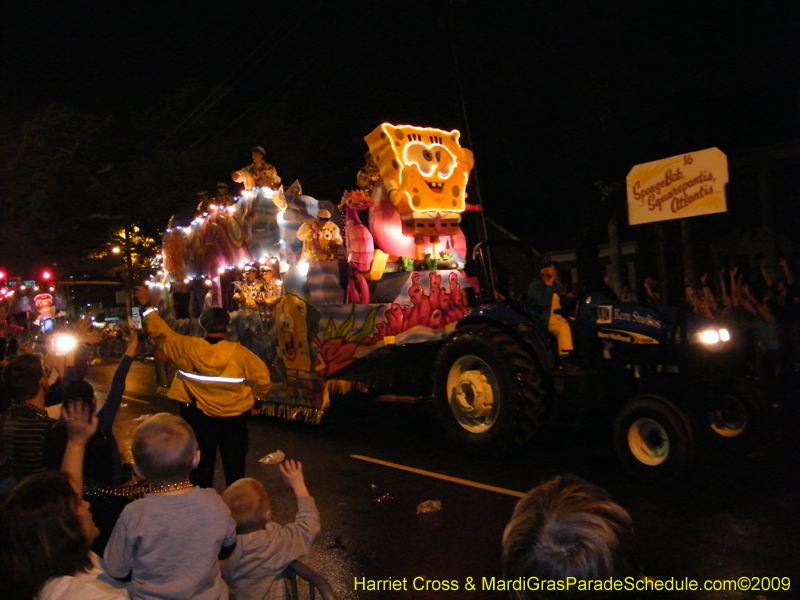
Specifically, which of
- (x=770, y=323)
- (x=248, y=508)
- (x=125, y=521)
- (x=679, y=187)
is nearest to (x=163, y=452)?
(x=125, y=521)

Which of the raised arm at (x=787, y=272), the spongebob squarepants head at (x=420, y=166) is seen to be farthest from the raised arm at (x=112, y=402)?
the raised arm at (x=787, y=272)

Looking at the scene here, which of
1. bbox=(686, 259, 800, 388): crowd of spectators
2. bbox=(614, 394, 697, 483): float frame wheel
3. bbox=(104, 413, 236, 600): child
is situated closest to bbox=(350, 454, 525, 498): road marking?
bbox=(614, 394, 697, 483): float frame wheel

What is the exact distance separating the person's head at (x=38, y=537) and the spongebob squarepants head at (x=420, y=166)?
664 centimetres

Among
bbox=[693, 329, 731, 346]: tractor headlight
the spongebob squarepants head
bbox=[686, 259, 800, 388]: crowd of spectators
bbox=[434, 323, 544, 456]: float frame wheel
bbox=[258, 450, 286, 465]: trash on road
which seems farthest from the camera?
bbox=[686, 259, 800, 388]: crowd of spectators

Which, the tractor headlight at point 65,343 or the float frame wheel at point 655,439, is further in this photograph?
the float frame wheel at point 655,439

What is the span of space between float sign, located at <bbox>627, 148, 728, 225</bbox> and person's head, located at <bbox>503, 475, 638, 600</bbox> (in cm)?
1038

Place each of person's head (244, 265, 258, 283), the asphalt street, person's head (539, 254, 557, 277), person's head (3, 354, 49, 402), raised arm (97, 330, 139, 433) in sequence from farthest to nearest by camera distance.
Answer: person's head (244, 265, 258, 283) → person's head (539, 254, 557, 277) → the asphalt street → raised arm (97, 330, 139, 433) → person's head (3, 354, 49, 402)

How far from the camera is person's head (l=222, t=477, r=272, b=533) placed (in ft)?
8.89

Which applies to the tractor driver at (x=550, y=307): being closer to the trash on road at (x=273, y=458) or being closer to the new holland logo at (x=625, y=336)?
the new holland logo at (x=625, y=336)

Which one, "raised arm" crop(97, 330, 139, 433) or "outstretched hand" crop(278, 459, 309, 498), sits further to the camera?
"raised arm" crop(97, 330, 139, 433)

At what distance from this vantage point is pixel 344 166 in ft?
59.8

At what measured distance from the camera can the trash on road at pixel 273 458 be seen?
24.3ft

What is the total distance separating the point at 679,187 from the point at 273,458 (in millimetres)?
8258

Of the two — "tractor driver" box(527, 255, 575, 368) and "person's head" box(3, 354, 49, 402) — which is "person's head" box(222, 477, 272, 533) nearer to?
"person's head" box(3, 354, 49, 402)
